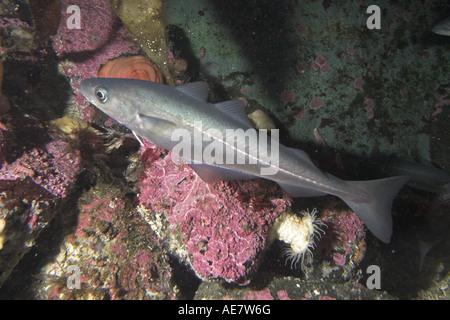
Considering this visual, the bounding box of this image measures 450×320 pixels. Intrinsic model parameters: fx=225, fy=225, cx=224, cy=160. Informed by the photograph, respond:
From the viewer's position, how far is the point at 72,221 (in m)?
3.39

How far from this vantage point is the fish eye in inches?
99.7

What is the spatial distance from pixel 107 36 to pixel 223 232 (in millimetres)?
4362

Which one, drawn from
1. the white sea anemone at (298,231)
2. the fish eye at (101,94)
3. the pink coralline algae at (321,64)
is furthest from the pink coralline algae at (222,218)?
the pink coralline algae at (321,64)

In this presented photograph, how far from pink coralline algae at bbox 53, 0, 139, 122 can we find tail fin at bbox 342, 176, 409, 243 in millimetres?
4656

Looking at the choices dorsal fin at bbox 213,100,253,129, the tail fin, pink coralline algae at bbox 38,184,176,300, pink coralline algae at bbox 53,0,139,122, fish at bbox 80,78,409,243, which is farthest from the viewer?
pink coralline algae at bbox 53,0,139,122

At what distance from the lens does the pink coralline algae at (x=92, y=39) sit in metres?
4.38

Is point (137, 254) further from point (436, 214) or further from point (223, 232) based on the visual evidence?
point (436, 214)

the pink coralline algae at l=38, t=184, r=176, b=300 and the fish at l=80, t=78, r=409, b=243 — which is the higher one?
the fish at l=80, t=78, r=409, b=243

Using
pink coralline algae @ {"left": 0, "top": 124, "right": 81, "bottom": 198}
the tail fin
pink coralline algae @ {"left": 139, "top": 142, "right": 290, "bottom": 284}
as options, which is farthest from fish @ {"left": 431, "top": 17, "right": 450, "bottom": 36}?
pink coralline algae @ {"left": 0, "top": 124, "right": 81, "bottom": 198}

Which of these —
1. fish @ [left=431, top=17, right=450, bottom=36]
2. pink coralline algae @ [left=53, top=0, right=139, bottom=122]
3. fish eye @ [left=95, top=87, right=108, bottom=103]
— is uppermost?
pink coralline algae @ [left=53, top=0, right=139, bottom=122]

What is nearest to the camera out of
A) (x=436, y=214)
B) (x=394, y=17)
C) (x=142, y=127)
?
(x=142, y=127)

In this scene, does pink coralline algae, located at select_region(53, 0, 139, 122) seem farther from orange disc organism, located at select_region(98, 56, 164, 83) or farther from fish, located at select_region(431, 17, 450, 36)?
fish, located at select_region(431, 17, 450, 36)

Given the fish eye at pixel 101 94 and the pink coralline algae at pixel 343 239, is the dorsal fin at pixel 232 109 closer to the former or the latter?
the fish eye at pixel 101 94
